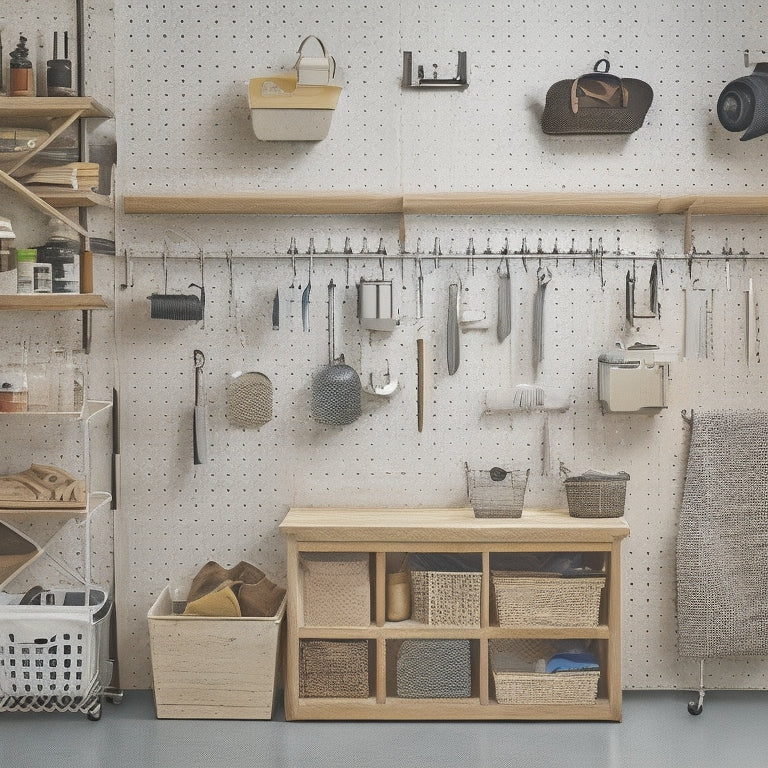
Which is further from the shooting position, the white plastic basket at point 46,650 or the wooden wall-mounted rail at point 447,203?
the wooden wall-mounted rail at point 447,203

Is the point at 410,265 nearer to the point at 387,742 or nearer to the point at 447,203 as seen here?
the point at 447,203

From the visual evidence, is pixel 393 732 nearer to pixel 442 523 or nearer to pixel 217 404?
pixel 442 523

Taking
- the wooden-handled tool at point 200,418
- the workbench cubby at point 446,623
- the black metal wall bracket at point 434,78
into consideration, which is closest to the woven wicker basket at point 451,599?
the workbench cubby at point 446,623

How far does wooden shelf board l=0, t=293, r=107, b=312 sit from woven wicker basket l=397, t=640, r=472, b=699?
163cm

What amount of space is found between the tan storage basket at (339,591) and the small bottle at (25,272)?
1.37 meters

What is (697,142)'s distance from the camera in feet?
11.4

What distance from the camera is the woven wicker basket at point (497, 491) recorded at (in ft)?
10.8

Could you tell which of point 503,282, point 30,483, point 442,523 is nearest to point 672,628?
point 442,523

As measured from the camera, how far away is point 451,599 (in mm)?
3262

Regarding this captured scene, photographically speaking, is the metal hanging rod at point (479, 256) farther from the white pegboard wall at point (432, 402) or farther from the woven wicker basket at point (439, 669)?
the woven wicker basket at point (439, 669)

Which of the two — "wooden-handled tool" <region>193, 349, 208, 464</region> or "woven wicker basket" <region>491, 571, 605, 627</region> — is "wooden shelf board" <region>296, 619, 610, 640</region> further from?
"wooden-handled tool" <region>193, 349, 208, 464</region>

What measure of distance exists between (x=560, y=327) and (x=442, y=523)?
87 centimetres

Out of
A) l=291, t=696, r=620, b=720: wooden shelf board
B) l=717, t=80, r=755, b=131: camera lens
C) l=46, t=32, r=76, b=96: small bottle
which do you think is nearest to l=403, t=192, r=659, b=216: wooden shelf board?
l=717, t=80, r=755, b=131: camera lens

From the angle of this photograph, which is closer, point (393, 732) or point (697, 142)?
point (393, 732)
